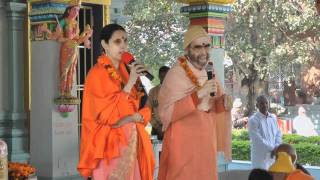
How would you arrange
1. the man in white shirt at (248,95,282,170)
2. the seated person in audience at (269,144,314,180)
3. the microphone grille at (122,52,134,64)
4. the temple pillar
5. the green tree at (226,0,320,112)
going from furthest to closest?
the green tree at (226,0,320,112)
the temple pillar
the man in white shirt at (248,95,282,170)
the microphone grille at (122,52,134,64)
the seated person in audience at (269,144,314,180)

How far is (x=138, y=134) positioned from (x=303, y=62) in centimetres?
1225

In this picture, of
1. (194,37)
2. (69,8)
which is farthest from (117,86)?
(69,8)

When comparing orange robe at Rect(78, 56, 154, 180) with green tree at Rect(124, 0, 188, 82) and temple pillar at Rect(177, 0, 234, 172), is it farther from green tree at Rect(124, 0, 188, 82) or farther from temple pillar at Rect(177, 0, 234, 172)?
green tree at Rect(124, 0, 188, 82)

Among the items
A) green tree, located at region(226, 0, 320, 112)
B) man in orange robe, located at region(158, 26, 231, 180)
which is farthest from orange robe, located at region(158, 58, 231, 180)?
green tree, located at region(226, 0, 320, 112)

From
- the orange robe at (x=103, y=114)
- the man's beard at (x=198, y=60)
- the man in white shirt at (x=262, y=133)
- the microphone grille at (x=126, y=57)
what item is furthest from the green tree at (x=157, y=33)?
the man's beard at (x=198, y=60)

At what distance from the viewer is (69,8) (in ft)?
22.9

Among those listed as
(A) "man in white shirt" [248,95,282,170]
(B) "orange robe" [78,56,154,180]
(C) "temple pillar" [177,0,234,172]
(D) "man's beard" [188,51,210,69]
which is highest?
(C) "temple pillar" [177,0,234,172]

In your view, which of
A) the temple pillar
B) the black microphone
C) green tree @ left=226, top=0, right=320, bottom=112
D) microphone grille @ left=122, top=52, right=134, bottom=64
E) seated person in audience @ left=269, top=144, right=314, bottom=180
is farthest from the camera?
green tree @ left=226, top=0, right=320, bottom=112

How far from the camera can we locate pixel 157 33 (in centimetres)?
1511

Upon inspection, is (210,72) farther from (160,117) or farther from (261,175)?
(261,175)

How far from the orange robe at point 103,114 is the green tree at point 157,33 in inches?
419

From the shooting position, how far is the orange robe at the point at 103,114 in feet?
12.4

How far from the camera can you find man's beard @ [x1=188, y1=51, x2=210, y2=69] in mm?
3670

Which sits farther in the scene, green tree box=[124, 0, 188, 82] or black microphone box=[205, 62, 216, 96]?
green tree box=[124, 0, 188, 82]
